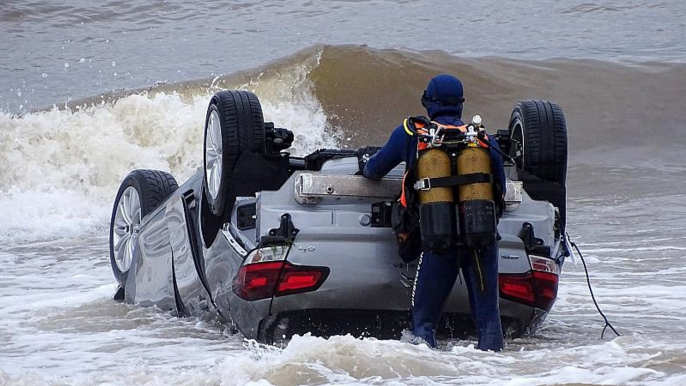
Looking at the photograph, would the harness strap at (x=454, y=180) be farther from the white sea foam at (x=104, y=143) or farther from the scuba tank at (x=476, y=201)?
the white sea foam at (x=104, y=143)

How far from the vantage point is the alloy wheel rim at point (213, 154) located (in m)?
7.04

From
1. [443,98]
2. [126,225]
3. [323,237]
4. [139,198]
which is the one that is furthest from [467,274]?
[126,225]

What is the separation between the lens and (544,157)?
7.10 m

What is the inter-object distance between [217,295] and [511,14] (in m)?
23.3

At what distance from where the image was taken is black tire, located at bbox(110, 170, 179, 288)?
343 inches

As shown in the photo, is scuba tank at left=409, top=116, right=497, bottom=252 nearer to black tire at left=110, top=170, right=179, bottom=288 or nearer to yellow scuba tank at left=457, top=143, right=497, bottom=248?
yellow scuba tank at left=457, top=143, right=497, bottom=248

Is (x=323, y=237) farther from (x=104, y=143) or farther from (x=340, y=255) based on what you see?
(x=104, y=143)

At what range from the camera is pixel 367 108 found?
20.7 metres

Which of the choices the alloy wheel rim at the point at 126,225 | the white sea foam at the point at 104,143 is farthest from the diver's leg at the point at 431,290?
the white sea foam at the point at 104,143

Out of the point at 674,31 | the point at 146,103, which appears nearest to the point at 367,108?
the point at 146,103

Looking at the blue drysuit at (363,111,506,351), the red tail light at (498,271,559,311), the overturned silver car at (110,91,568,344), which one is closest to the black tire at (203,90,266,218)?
the overturned silver car at (110,91,568,344)

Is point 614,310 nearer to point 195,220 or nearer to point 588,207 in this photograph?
point 195,220

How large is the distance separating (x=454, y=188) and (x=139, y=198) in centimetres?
317

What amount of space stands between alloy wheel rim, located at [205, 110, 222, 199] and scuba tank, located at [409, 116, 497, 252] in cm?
129
